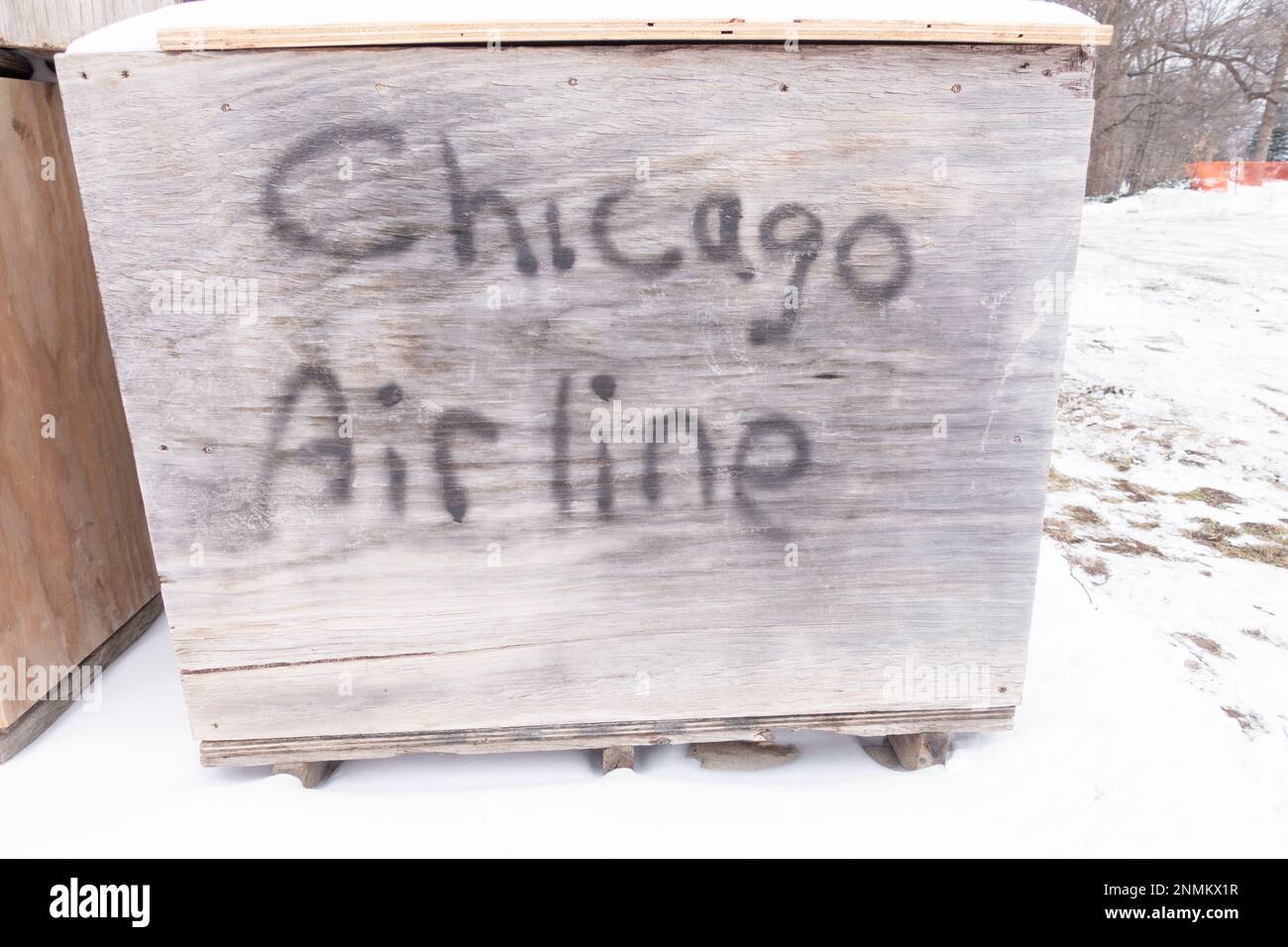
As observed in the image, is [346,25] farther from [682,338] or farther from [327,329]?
[682,338]

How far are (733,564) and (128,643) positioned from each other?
6.56ft

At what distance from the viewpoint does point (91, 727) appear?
221 cm

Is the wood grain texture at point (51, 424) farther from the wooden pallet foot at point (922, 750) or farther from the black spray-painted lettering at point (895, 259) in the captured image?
the wooden pallet foot at point (922, 750)

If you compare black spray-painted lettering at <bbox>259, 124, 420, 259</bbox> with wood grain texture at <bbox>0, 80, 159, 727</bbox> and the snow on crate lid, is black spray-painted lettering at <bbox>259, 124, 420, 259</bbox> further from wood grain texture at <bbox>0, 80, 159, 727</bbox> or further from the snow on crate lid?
wood grain texture at <bbox>0, 80, 159, 727</bbox>

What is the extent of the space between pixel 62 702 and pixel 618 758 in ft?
5.17

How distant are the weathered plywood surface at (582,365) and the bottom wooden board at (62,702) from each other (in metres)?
0.60

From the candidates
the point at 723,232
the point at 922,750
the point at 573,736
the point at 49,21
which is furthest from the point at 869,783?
the point at 49,21

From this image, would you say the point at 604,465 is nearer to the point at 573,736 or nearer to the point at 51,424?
the point at 573,736

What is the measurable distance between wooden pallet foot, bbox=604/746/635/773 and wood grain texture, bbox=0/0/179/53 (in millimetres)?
2223

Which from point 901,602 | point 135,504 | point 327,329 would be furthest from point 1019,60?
point 135,504

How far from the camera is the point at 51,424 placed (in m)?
2.21

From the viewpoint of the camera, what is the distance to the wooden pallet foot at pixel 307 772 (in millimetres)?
1980

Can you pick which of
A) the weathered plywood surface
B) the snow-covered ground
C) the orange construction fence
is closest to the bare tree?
the orange construction fence

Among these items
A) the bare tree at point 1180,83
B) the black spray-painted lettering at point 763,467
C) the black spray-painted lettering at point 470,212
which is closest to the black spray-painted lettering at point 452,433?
the black spray-painted lettering at point 470,212
